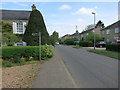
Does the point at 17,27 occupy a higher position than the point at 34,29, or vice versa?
the point at 17,27

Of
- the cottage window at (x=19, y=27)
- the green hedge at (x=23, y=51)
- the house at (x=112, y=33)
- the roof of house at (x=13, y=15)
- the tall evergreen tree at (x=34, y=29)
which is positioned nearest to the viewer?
the green hedge at (x=23, y=51)

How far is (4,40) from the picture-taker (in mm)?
8617

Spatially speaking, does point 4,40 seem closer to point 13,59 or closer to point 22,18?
point 13,59

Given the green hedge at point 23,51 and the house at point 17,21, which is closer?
the green hedge at point 23,51

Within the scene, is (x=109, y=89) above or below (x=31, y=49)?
below

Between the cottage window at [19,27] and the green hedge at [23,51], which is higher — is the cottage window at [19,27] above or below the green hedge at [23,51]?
above

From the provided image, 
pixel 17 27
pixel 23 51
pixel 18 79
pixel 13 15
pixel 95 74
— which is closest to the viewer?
pixel 18 79

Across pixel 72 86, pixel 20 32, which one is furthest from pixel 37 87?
pixel 20 32

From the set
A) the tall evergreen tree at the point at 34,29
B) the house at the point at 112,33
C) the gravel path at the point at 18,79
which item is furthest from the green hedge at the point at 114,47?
the house at the point at 112,33

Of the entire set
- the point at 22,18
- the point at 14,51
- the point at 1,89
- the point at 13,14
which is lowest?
the point at 1,89

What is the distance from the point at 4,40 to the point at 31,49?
2641mm

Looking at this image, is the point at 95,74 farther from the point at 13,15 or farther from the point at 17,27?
the point at 13,15

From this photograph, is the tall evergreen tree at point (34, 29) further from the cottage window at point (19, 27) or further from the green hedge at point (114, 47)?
the green hedge at point (114, 47)

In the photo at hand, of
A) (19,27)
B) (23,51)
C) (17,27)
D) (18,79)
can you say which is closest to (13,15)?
(17,27)
